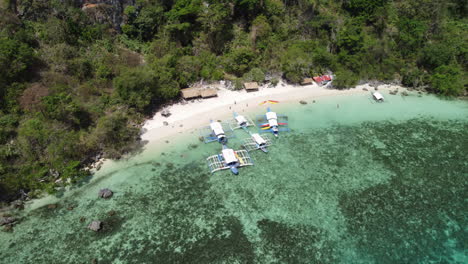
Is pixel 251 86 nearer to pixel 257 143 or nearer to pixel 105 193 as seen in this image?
pixel 257 143

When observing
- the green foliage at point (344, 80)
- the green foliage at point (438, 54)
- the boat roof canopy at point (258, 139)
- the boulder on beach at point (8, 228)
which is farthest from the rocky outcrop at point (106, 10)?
the green foliage at point (438, 54)

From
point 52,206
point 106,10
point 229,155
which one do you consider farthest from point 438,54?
point 52,206

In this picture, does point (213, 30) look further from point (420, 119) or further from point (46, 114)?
point (420, 119)

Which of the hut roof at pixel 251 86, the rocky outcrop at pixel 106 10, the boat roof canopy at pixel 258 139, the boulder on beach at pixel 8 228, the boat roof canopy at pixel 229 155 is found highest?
the rocky outcrop at pixel 106 10

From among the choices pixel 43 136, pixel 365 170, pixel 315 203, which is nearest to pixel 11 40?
pixel 43 136

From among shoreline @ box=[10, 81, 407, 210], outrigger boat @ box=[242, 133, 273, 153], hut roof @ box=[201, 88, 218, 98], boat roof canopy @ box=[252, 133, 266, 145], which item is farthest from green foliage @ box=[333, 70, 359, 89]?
hut roof @ box=[201, 88, 218, 98]

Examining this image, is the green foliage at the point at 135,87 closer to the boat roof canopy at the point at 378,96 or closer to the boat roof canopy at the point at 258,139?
the boat roof canopy at the point at 258,139
